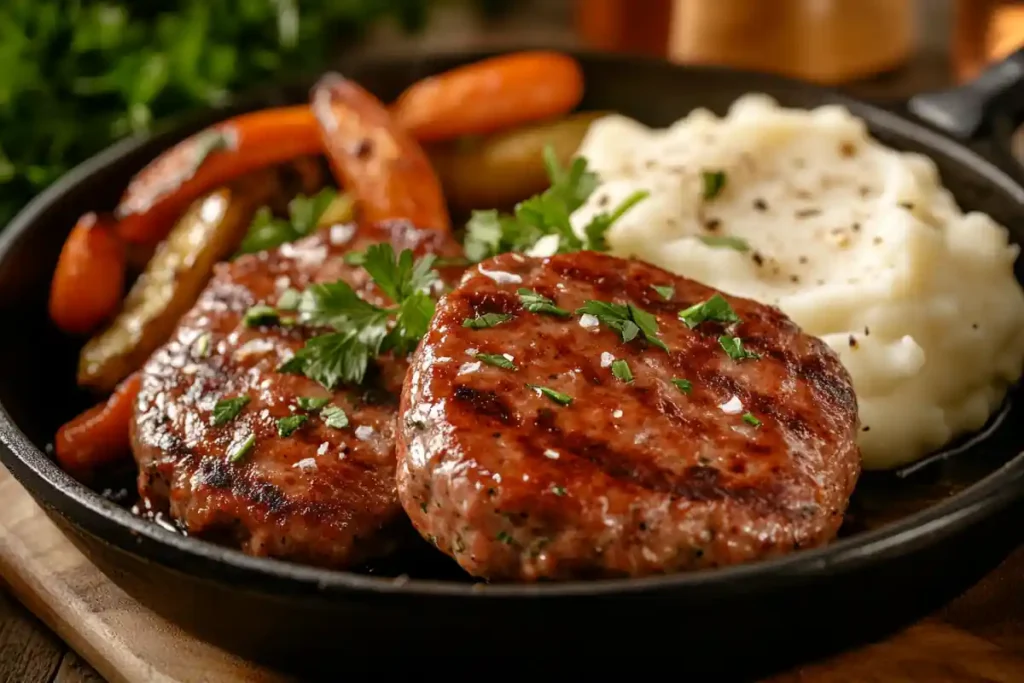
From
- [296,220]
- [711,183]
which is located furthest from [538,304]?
[296,220]

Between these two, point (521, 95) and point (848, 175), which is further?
point (521, 95)

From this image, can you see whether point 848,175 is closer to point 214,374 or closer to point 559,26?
point 214,374

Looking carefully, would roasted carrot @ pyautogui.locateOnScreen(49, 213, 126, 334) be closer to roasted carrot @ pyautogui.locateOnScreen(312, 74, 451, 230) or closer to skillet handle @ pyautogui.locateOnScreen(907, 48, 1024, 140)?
roasted carrot @ pyautogui.locateOnScreen(312, 74, 451, 230)

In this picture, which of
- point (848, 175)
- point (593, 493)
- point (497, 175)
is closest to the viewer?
point (593, 493)

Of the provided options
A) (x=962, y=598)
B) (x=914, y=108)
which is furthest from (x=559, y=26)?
(x=962, y=598)

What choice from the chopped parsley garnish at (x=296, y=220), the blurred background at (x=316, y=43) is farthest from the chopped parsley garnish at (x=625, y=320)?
the blurred background at (x=316, y=43)

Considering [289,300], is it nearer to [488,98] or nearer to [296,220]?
[296,220]

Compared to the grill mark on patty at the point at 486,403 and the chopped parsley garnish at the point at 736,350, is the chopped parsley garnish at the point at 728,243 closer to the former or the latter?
the chopped parsley garnish at the point at 736,350
